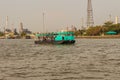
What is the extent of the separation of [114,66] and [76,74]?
5065mm

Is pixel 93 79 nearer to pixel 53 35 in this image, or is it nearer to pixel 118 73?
pixel 118 73

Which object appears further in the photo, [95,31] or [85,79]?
[95,31]

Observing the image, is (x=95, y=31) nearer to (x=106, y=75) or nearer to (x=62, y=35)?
(x=62, y=35)

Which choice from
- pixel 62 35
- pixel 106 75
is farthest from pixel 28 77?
pixel 62 35

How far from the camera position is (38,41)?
3369 inches

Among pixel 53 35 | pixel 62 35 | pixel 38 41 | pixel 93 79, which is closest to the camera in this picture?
pixel 93 79

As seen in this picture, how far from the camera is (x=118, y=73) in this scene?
22.0 meters

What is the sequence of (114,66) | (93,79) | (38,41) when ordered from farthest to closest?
(38,41)
(114,66)
(93,79)

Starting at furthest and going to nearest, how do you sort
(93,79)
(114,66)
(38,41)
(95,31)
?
(95,31), (38,41), (114,66), (93,79)

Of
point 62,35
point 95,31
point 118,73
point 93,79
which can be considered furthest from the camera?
point 95,31

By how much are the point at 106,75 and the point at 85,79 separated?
1.74 metres

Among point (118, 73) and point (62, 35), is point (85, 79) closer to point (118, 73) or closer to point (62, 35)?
point (118, 73)

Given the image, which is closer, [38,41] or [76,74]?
[76,74]

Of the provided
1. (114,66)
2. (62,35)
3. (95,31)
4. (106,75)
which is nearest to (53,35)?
(62,35)
